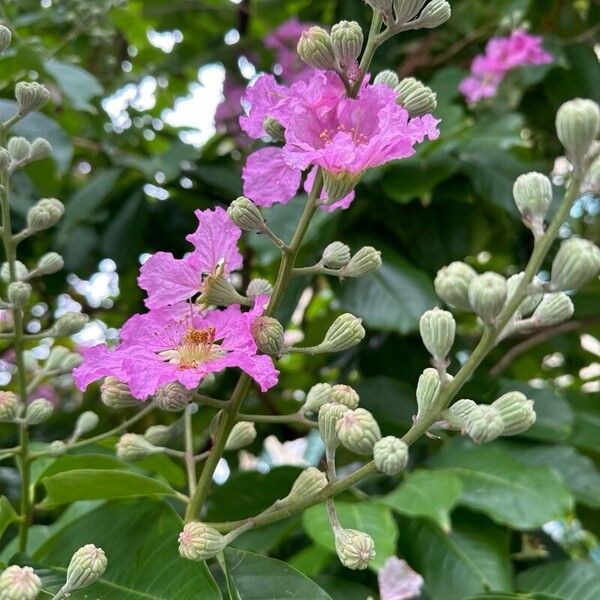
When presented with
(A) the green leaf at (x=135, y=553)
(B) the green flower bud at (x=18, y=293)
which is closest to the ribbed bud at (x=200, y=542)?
(A) the green leaf at (x=135, y=553)

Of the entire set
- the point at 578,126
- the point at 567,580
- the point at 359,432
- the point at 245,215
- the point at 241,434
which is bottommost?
the point at 567,580

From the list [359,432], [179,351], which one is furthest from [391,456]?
[179,351]

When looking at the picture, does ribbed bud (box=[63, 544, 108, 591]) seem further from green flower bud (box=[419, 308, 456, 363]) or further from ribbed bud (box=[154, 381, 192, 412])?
green flower bud (box=[419, 308, 456, 363])

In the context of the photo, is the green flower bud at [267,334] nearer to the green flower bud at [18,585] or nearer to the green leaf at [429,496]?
the green flower bud at [18,585]

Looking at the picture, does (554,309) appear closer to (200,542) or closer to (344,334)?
(344,334)

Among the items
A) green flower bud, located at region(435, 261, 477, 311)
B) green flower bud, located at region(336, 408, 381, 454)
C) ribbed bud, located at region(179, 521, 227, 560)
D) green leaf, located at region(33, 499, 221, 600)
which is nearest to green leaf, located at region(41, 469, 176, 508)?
green leaf, located at region(33, 499, 221, 600)

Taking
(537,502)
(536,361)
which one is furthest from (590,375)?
(537,502)
